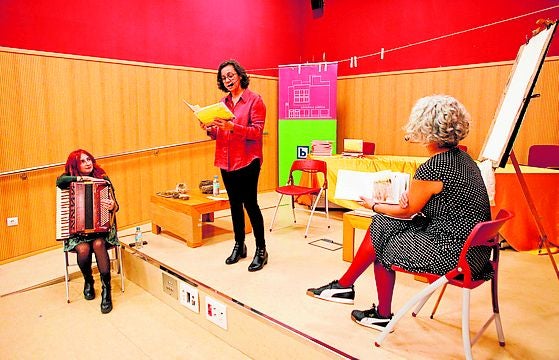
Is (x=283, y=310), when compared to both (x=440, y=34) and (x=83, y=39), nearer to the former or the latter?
(x=83, y=39)

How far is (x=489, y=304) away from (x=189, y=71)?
4.19 m

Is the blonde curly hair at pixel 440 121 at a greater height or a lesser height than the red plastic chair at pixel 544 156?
greater

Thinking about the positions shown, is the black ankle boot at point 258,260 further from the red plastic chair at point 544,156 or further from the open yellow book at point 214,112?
the red plastic chair at point 544,156

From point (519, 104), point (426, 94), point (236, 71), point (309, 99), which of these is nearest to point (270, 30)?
point (309, 99)

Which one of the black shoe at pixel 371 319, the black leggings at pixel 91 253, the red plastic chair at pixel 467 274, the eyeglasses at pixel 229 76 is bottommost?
the black shoe at pixel 371 319

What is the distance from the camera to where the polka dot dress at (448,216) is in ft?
5.82

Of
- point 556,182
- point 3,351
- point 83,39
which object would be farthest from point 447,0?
point 3,351

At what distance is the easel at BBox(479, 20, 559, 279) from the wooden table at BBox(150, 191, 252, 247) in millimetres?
2246

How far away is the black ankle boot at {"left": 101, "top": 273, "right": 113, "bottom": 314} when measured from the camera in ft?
9.29

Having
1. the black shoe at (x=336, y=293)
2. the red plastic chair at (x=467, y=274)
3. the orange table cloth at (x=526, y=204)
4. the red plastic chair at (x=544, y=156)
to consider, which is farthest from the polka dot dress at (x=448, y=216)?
the red plastic chair at (x=544, y=156)

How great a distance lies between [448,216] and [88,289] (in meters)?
2.59

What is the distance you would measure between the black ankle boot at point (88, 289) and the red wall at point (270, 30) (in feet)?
7.54

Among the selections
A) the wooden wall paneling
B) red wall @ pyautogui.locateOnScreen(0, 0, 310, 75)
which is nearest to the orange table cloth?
the wooden wall paneling

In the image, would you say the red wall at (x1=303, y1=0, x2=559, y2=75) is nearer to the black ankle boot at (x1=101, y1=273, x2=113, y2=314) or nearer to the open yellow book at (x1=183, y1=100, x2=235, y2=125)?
the open yellow book at (x1=183, y1=100, x2=235, y2=125)
